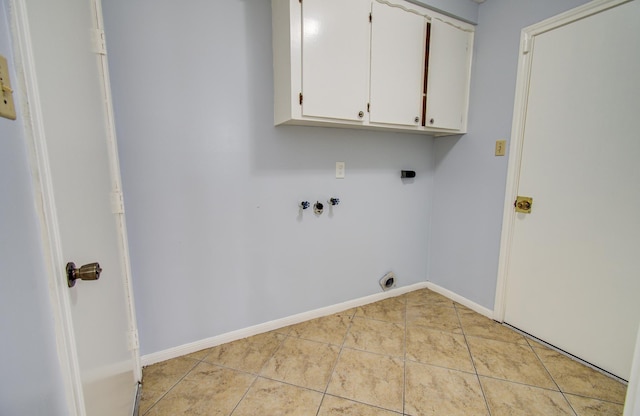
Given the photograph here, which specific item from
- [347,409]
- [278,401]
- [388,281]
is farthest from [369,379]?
[388,281]

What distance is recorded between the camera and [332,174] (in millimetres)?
2041

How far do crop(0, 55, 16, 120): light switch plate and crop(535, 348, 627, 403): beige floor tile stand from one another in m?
2.42

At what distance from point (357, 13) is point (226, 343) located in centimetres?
230

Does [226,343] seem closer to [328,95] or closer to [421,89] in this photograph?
[328,95]

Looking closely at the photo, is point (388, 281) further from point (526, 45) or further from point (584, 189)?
point (526, 45)

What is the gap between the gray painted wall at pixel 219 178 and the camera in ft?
4.75

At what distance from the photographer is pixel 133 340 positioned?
142 cm

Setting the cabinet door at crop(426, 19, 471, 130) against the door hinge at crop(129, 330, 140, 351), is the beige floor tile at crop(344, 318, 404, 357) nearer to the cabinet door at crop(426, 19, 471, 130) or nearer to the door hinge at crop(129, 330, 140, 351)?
the door hinge at crop(129, 330, 140, 351)

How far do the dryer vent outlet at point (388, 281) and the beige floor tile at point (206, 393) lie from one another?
132 centimetres

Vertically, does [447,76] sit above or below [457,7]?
below

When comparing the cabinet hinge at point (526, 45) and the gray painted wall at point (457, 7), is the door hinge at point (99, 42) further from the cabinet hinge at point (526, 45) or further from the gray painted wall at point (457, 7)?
the cabinet hinge at point (526, 45)

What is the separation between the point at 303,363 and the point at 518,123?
2.16m

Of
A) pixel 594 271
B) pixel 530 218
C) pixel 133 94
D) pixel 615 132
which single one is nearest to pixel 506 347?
pixel 594 271

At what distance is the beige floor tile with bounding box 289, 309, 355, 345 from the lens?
6.18 feet
